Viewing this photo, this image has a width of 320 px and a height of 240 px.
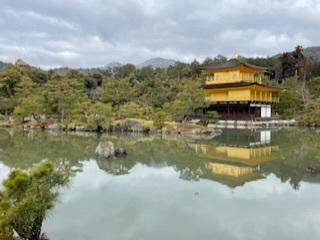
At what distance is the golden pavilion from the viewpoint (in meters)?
33.3

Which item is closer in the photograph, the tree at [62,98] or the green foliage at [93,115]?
the green foliage at [93,115]

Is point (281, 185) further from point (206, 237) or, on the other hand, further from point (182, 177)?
point (206, 237)

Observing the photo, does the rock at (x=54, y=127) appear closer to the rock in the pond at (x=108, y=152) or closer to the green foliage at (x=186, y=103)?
the green foliage at (x=186, y=103)

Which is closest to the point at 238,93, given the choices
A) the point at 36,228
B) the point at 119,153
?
the point at 119,153

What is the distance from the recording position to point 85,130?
89.7ft

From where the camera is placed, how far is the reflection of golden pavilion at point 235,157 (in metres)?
11.5

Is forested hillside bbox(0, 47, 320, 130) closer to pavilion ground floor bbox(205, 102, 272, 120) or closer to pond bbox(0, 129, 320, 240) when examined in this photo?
pavilion ground floor bbox(205, 102, 272, 120)

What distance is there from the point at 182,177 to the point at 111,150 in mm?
4095

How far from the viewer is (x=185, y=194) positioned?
347 inches

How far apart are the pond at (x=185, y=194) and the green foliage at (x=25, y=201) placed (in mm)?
825

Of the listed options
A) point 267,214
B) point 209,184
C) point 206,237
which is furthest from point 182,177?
point 206,237

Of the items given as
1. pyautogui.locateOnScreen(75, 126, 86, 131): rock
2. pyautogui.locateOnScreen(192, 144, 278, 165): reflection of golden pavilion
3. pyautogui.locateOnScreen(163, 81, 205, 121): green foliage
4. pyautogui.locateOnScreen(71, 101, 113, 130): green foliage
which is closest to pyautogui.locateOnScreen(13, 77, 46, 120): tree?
pyautogui.locateOnScreen(71, 101, 113, 130): green foliage

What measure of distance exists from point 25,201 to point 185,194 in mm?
4641

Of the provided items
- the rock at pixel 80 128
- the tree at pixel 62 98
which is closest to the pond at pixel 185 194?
the rock at pixel 80 128
